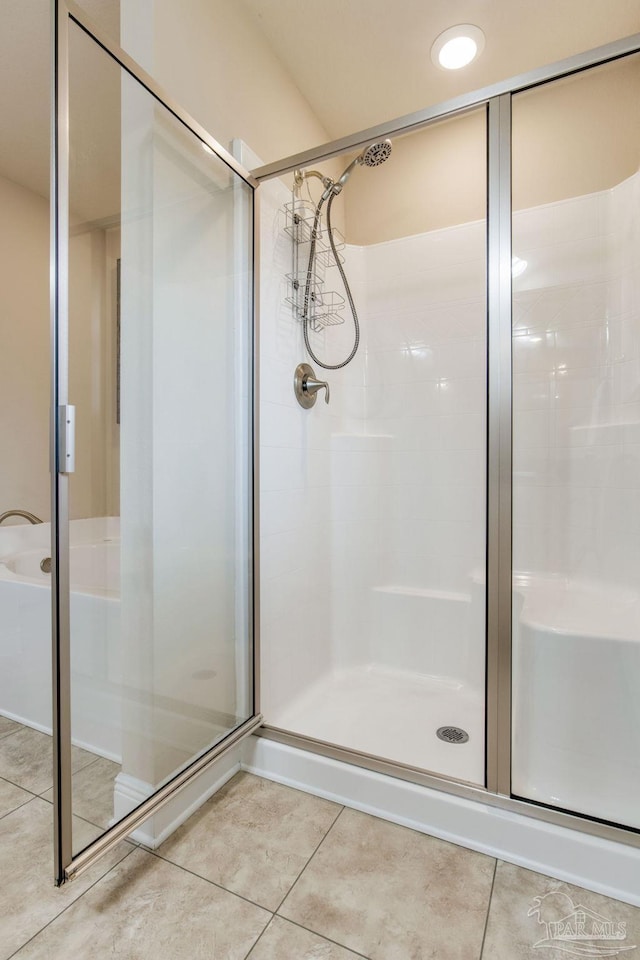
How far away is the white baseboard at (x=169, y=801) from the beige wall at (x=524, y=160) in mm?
1915

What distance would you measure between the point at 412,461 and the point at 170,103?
160 cm

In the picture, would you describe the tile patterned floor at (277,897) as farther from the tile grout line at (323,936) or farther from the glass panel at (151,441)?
the glass panel at (151,441)

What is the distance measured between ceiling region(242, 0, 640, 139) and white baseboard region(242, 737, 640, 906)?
2.56m

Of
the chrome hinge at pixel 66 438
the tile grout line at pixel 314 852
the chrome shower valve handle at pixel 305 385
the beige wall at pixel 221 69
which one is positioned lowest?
the tile grout line at pixel 314 852

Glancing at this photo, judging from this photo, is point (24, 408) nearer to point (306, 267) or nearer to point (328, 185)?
point (306, 267)

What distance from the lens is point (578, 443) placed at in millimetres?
1696

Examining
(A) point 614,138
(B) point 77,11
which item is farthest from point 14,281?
(A) point 614,138

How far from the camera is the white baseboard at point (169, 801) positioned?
1.20m

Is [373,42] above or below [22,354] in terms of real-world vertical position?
above

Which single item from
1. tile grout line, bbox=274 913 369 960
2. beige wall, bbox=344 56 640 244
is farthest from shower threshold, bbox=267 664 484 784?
beige wall, bbox=344 56 640 244

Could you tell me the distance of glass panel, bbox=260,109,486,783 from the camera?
1882mm

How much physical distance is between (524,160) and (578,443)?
3.03 ft

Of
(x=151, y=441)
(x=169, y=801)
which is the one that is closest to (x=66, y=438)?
(x=151, y=441)

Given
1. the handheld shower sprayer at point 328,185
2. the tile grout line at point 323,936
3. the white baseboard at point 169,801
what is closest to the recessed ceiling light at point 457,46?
the handheld shower sprayer at point 328,185
